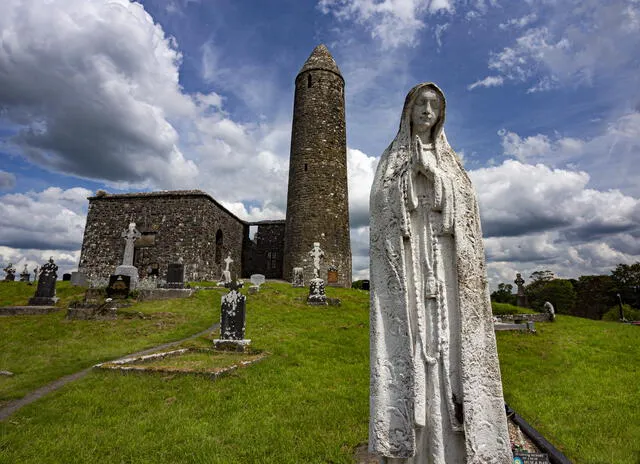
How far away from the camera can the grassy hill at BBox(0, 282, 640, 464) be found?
4.11 m

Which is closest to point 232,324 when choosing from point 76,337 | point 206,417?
point 206,417

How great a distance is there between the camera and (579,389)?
21.9ft

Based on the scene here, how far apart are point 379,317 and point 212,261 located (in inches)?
1031

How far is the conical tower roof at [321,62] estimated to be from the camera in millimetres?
28250

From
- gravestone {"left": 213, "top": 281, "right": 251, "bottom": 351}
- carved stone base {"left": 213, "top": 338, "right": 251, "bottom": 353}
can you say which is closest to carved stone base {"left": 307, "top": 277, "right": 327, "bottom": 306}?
gravestone {"left": 213, "top": 281, "right": 251, "bottom": 351}

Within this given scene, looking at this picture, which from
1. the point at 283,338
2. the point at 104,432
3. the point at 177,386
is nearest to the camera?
the point at 104,432

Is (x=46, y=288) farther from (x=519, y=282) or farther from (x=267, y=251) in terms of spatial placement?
(x=519, y=282)

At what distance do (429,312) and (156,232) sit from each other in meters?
27.3

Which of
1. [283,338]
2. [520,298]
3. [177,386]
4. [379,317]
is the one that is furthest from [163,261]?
[379,317]

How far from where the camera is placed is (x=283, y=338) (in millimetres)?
10117

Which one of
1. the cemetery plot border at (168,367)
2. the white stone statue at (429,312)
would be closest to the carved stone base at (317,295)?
the cemetery plot border at (168,367)

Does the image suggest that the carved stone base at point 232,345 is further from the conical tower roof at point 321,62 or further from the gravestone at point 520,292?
the conical tower roof at point 321,62

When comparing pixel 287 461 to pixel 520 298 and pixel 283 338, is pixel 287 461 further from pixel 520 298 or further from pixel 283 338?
pixel 520 298

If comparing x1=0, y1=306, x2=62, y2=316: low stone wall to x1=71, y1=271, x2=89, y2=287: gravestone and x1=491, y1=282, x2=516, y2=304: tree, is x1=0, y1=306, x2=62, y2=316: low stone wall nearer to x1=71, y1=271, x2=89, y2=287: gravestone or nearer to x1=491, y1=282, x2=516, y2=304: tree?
x1=71, y1=271, x2=89, y2=287: gravestone
